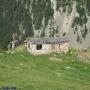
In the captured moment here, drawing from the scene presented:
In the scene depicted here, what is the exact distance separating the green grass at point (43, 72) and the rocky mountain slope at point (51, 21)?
621 inches

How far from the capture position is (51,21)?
104 meters

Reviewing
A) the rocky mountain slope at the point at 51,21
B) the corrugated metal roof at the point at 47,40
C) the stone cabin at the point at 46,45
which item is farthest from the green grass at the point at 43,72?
the rocky mountain slope at the point at 51,21

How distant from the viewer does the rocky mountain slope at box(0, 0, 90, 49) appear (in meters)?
103

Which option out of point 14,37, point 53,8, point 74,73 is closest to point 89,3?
point 53,8

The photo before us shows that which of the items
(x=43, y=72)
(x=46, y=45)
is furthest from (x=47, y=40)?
(x=43, y=72)

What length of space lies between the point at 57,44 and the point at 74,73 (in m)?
21.9

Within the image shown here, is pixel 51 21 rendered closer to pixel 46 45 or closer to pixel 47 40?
pixel 47 40

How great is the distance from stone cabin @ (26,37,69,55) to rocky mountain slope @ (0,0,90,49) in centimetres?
933

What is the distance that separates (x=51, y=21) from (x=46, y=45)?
53.9ft

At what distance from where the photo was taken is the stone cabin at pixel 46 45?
88688 millimetres

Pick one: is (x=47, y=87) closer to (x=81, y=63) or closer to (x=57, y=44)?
(x=81, y=63)

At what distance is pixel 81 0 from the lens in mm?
102375

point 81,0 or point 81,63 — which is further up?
point 81,0

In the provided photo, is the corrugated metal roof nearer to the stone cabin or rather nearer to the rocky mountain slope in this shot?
the stone cabin
